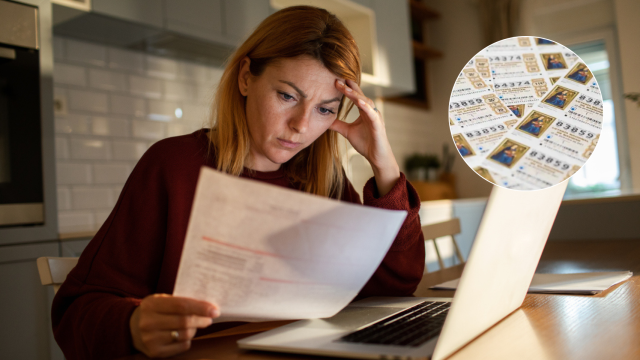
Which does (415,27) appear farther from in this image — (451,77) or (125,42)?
(125,42)

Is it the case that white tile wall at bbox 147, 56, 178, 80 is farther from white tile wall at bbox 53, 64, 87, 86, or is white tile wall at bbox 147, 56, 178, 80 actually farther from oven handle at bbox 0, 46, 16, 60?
oven handle at bbox 0, 46, 16, 60

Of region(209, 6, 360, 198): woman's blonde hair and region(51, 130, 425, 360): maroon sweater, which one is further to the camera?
region(209, 6, 360, 198): woman's blonde hair

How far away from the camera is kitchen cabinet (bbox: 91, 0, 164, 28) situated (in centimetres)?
194

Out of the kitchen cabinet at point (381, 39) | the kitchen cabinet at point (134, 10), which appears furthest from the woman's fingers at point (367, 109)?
the kitchen cabinet at point (381, 39)

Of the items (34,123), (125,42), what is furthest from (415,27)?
(34,123)

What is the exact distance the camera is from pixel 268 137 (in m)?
1.04

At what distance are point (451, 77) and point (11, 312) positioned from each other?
4.17 m

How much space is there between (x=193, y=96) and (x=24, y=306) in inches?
54.9

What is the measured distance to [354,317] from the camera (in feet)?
2.35

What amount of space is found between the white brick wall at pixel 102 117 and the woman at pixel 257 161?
1.12 m

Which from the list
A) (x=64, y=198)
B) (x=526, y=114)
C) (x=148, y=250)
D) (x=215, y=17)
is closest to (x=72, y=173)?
(x=64, y=198)

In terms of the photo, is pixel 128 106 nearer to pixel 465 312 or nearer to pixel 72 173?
pixel 72 173

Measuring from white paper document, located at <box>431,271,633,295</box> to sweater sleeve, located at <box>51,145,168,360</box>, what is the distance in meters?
0.55

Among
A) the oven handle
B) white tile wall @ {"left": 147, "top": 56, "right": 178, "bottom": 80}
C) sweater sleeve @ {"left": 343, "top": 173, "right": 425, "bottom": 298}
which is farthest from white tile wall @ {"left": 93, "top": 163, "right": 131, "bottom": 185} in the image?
sweater sleeve @ {"left": 343, "top": 173, "right": 425, "bottom": 298}
